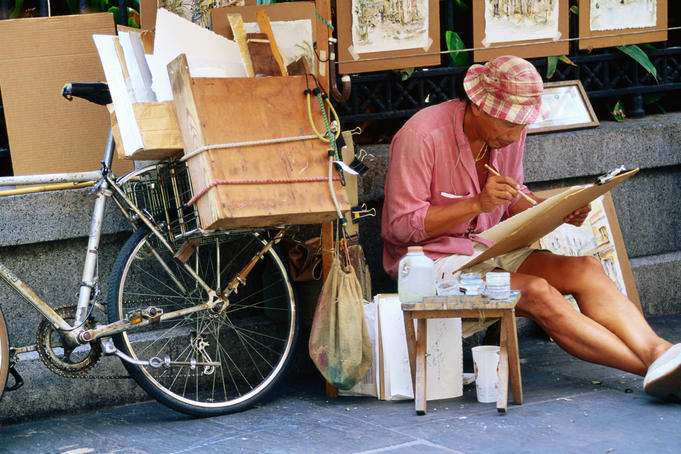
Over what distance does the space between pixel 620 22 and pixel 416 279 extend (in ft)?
8.67

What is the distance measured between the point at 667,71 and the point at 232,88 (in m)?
3.41

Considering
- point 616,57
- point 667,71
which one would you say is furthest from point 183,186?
point 667,71

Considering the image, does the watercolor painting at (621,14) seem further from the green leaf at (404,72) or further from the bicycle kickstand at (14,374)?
the bicycle kickstand at (14,374)

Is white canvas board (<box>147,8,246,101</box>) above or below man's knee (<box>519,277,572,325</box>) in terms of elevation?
above

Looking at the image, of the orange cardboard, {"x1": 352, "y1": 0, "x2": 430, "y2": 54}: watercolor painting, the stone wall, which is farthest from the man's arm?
the orange cardboard

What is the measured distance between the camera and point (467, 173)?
14.5 feet

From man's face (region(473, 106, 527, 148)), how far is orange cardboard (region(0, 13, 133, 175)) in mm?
1767

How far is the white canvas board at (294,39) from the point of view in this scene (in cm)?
432

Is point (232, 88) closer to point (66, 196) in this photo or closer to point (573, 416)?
point (66, 196)

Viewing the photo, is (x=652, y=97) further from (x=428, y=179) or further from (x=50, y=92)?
(x=50, y=92)

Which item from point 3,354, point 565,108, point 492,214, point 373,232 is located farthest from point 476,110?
point 3,354

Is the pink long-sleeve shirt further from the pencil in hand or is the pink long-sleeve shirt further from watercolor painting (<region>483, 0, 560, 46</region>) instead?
watercolor painting (<region>483, 0, 560, 46</region>)

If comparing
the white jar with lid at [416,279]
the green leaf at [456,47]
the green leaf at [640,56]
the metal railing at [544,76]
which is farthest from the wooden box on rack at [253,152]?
the green leaf at [640,56]

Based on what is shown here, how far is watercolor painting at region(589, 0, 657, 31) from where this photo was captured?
567 cm
